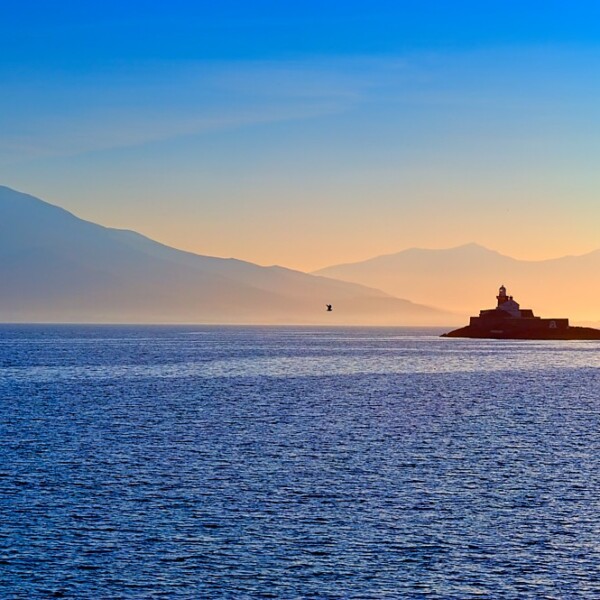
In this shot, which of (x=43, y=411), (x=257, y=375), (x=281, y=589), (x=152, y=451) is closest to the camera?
(x=281, y=589)

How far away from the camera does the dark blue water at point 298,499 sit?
3025cm

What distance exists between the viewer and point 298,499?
4119cm

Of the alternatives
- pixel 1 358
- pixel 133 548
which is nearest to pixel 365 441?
pixel 133 548

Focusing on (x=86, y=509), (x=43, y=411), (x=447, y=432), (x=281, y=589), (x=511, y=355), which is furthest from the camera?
(x=511, y=355)

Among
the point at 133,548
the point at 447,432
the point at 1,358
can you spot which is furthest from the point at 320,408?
the point at 1,358

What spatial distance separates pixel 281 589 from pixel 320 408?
54.3 meters

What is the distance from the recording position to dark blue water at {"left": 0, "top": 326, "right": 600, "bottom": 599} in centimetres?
3025

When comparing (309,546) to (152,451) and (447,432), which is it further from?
(447,432)

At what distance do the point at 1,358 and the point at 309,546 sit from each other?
14815cm

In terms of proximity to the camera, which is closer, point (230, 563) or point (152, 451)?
point (230, 563)

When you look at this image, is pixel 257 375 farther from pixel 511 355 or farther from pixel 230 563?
pixel 230 563

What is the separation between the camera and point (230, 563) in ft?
104

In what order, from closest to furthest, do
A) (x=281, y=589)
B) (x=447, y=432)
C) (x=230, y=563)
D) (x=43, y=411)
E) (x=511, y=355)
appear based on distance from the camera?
(x=281, y=589)
(x=230, y=563)
(x=447, y=432)
(x=43, y=411)
(x=511, y=355)

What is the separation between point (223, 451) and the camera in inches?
2186
